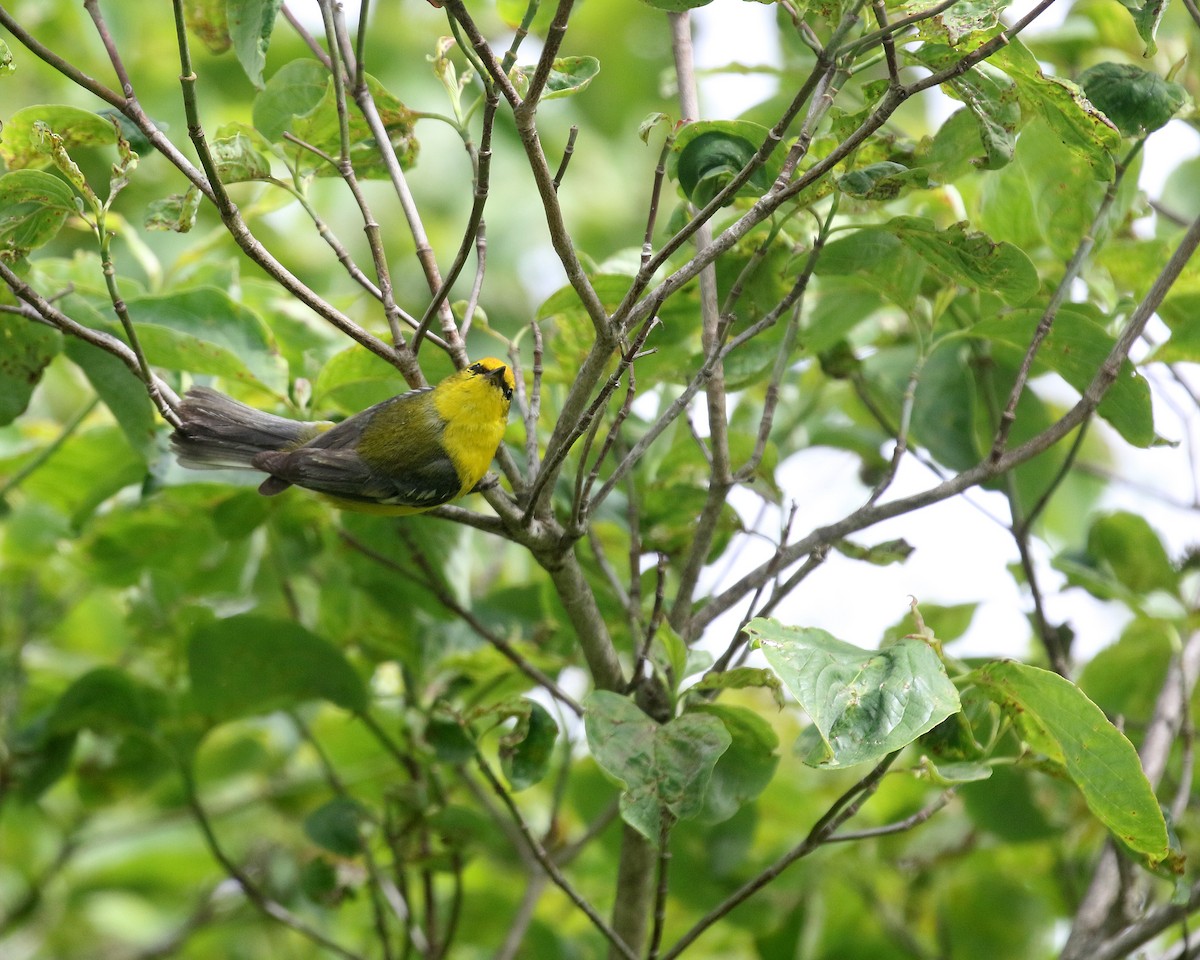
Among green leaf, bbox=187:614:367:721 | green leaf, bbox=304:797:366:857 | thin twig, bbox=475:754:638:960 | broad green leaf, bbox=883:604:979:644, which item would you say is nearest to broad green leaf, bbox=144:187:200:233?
green leaf, bbox=187:614:367:721

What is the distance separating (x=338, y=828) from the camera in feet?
7.52

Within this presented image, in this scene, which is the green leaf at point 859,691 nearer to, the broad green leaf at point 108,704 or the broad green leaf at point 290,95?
the broad green leaf at point 290,95

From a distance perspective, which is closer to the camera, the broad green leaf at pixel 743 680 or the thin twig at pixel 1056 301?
the broad green leaf at pixel 743 680

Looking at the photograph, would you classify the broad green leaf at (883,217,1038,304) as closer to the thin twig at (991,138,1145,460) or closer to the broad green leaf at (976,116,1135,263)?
the thin twig at (991,138,1145,460)

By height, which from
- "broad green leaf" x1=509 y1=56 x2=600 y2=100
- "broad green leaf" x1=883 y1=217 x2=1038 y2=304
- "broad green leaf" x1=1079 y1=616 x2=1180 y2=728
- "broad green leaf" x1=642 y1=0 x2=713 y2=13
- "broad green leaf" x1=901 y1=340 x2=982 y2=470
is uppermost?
"broad green leaf" x1=642 y1=0 x2=713 y2=13

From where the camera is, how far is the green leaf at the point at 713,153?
5.44ft

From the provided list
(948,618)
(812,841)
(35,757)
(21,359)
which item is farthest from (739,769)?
(35,757)

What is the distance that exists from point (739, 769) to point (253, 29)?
4.11ft

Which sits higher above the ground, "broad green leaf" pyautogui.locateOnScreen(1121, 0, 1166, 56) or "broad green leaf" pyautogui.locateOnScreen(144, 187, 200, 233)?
"broad green leaf" pyautogui.locateOnScreen(1121, 0, 1166, 56)

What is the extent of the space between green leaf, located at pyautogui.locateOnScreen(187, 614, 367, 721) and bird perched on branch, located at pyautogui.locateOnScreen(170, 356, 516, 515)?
0.31 m

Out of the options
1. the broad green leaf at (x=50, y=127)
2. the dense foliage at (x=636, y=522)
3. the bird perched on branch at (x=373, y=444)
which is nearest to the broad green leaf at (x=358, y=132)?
the dense foliage at (x=636, y=522)

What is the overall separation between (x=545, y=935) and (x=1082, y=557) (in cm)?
137

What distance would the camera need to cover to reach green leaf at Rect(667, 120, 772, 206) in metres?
1.66

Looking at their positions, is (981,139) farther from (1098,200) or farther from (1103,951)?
(1103,951)
